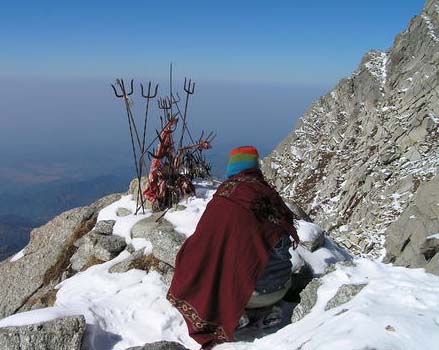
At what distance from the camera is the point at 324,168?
39.1 meters

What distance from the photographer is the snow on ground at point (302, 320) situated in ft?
11.9

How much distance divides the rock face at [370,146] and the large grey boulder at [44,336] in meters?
12.5

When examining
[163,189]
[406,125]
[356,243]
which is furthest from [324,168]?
[163,189]

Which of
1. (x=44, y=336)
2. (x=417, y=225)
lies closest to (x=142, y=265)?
(x=44, y=336)

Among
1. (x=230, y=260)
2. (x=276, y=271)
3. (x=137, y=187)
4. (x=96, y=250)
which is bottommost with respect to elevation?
(x=96, y=250)

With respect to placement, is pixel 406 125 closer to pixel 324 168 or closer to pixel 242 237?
pixel 324 168

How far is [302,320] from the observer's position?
5.18 metres

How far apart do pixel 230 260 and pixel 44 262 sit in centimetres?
567

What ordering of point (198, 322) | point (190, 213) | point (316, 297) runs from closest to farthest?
point (198, 322), point (316, 297), point (190, 213)

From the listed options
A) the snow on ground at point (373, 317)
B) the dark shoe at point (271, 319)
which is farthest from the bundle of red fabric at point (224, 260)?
the dark shoe at point (271, 319)

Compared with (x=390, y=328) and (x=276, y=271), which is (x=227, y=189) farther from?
(x=390, y=328)

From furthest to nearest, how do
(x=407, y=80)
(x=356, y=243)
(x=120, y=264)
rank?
(x=407, y=80)
(x=356, y=243)
(x=120, y=264)

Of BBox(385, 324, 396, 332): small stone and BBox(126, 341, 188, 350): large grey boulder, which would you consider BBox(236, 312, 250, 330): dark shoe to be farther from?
BBox(385, 324, 396, 332): small stone

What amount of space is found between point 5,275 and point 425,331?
8833 millimetres
